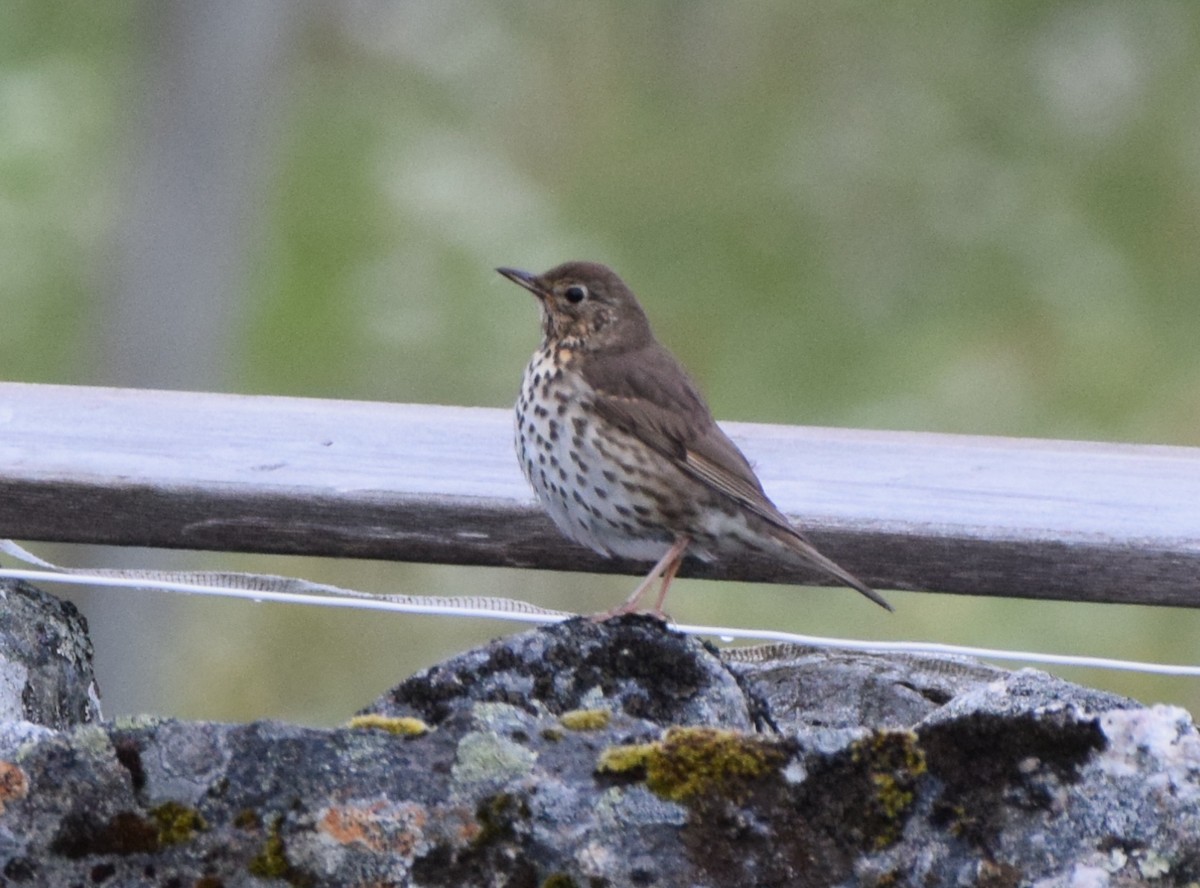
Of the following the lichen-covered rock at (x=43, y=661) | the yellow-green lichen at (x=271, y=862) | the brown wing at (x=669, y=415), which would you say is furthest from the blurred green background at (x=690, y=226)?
the yellow-green lichen at (x=271, y=862)

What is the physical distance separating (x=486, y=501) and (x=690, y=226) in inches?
240

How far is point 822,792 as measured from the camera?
1.93m

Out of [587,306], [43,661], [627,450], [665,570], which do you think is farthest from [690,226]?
[43,661]

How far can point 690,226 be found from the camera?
8891 millimetres

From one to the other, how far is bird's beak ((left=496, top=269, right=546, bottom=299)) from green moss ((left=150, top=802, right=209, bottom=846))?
2.20 meters

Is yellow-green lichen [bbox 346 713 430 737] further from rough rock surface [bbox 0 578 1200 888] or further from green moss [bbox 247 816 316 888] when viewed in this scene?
green moss [bbox 247 816 316 888]

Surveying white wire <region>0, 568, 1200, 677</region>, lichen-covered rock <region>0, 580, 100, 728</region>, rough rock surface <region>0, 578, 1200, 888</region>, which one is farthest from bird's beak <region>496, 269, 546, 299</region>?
rough rock surface <region>0, 578, 1200, 888</region>

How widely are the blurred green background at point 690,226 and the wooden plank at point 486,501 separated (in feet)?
11.3

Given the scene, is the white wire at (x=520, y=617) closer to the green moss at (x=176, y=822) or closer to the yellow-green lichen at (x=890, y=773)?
the yellow-green lichen at (x=890, y=773)

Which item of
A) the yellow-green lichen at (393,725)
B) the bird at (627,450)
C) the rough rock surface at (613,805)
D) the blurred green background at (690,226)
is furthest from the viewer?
the blurred green background at (690,226)

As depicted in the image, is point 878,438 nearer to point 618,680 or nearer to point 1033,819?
point 618,680

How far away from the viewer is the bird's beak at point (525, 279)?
4.08m

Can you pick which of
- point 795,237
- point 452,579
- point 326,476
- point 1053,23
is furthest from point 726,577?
point 1053,23

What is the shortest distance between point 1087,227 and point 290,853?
7650mm
